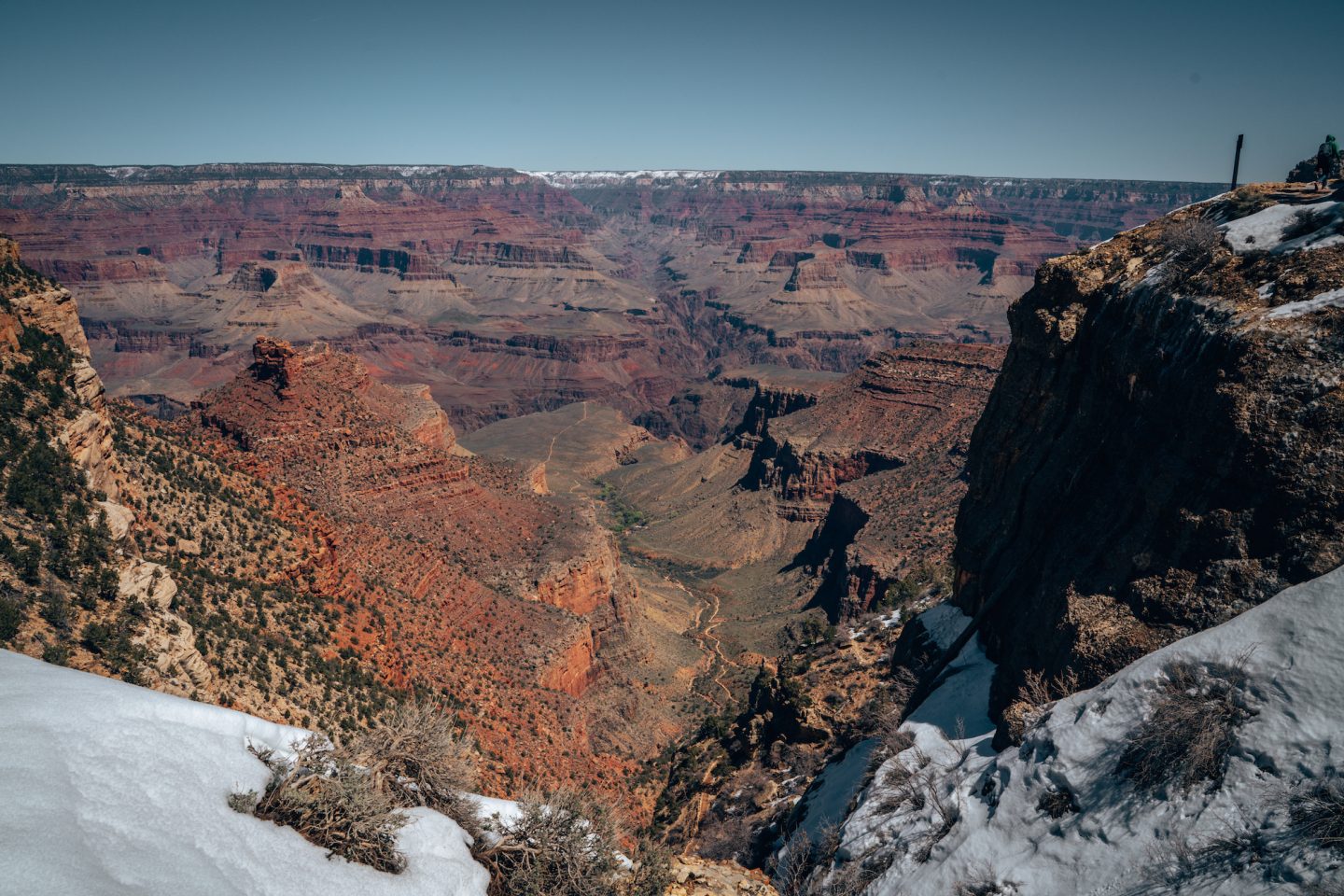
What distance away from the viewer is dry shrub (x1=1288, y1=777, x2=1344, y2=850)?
8.92m

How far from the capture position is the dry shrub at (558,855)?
498 inches

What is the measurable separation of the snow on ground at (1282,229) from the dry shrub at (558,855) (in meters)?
17.7

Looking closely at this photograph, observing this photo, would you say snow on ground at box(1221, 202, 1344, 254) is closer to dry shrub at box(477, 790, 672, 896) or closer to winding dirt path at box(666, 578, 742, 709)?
dry shrub at box(477, 790, 672, 896)

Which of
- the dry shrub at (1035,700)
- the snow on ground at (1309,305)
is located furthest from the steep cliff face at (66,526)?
the snow on ground at (1309,305)

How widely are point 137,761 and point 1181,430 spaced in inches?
695

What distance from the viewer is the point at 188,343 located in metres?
Answer: 189

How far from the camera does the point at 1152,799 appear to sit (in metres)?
11.3

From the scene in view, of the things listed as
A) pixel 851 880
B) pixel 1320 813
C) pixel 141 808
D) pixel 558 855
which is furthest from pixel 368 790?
pixel 1320 813

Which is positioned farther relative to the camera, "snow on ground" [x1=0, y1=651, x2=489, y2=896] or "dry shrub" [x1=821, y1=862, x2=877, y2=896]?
"dry shrub" [x1=821, y1=862, x2=877, y2=896]

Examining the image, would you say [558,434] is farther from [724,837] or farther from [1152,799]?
[1152,799]

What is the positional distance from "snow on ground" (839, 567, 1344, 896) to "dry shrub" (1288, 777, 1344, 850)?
149 millimetres

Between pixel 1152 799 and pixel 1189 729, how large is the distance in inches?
47.8

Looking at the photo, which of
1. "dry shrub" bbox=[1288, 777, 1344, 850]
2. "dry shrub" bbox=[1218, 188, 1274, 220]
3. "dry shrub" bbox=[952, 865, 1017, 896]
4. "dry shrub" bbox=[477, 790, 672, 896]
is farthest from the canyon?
"dry shrub" bbox=[477, 790, 672, 896]

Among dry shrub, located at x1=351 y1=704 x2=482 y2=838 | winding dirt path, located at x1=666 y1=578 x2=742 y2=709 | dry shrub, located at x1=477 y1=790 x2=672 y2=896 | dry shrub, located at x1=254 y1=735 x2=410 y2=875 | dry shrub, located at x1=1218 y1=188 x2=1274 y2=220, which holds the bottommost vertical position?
winding dirt path, located at x1=666 y1=578 x2=742 y2=709
